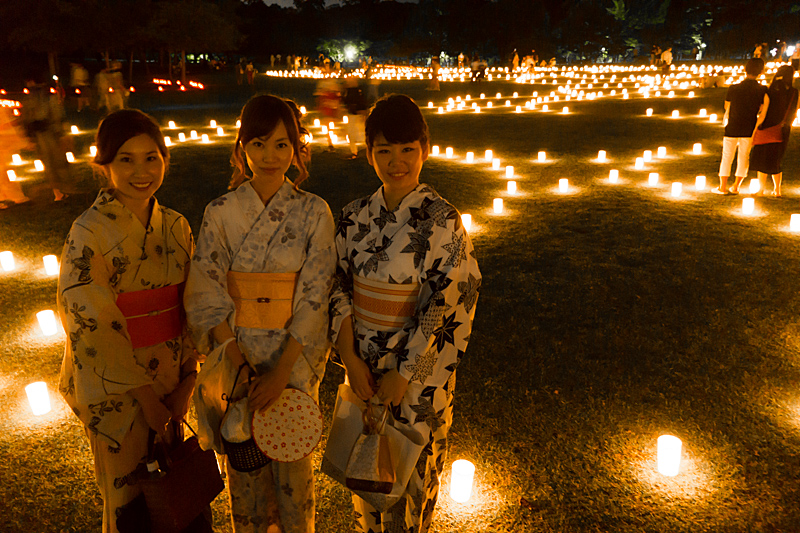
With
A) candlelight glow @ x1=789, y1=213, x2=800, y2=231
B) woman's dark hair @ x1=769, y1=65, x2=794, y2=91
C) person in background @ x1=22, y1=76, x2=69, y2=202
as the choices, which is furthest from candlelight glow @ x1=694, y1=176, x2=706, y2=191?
person in background @ x1=22, y1=76, x2=69, y2=202

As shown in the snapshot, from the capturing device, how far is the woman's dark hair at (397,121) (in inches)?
77.5

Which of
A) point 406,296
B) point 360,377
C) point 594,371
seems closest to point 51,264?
point 360,377

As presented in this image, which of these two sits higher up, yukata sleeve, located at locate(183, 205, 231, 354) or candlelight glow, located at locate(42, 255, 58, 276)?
yukata sleeve, located at locate(183, 205, 231, 354)

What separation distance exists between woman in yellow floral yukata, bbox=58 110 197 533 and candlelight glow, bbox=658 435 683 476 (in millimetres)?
2396

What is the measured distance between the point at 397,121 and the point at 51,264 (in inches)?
202

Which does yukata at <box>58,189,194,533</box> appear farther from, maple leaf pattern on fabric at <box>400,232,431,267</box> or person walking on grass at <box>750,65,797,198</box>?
person walking on grass at <box>750,65,797,198</box>

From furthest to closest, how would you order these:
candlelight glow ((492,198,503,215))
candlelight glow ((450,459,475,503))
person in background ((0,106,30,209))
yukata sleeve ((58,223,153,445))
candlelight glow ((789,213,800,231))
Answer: person in background ((0,106,30,209)) → candlelight glow ((492,198,503,215)) → candlelight glow ((789,213,800,231)) → candlelight glow ((450,459,475,503)) → yukata sleeve ((58,223,153,445))

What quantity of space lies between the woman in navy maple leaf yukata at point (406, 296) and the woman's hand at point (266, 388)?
0.26 m

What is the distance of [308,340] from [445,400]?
1.97 feet

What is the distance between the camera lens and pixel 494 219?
23.4ft

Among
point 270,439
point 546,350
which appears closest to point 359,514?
point 270,439

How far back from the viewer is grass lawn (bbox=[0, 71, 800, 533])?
2.67 m

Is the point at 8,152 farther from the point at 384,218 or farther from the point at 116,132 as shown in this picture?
the point at 384,218

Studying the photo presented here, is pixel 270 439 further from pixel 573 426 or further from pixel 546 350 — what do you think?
pixel 546 350
